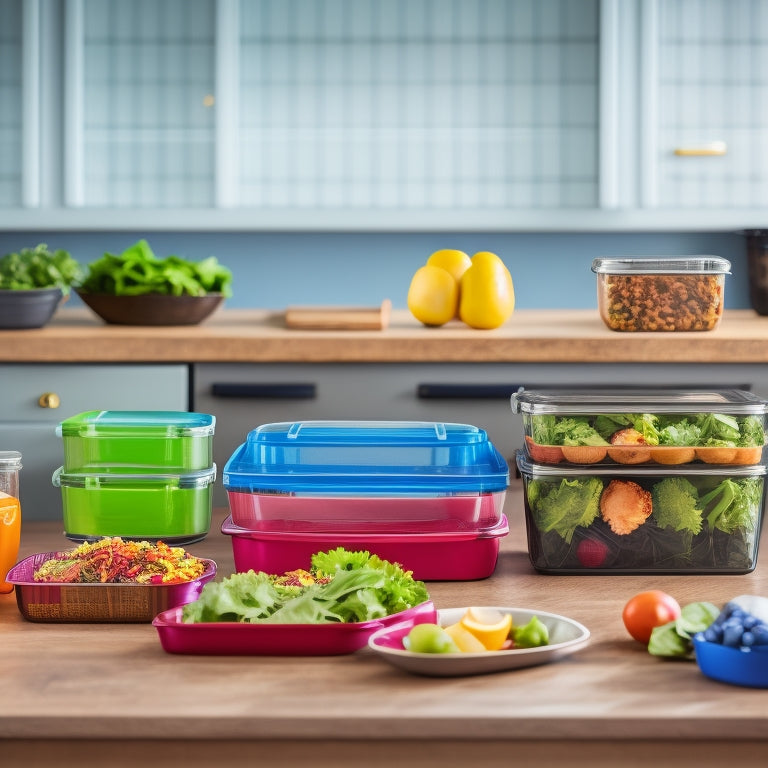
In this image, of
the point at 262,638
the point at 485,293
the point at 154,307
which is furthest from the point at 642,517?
the point at 154,307

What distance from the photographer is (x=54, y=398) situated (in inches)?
105

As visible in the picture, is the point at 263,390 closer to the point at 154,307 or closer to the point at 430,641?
the point at 154,307

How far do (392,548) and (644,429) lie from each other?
31 centimetres

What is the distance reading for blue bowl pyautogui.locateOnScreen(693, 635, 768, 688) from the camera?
954 millimetres

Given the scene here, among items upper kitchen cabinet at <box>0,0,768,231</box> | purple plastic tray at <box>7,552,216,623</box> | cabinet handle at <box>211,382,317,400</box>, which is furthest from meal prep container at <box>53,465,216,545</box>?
upper kitchen cabinet at <box>0,0,768,231</box>

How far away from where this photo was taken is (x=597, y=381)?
2658mm

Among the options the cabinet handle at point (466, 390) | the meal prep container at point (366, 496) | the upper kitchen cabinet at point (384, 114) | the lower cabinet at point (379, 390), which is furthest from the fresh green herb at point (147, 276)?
the meal prep container at point (366, 496)

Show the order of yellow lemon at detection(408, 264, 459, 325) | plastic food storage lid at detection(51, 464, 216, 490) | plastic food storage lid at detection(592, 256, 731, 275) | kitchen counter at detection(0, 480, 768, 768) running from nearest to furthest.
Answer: kitchen counter at detection(0, 480, 768, 768) → plastic food storage lid at detection(51, 464, 216, 490) → plastic food storage lid at detection(592, 256, 731, 275) → yellow lemon at detection(408, 264, 459, 325)

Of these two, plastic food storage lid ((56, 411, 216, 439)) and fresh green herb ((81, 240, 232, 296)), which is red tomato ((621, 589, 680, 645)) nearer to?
plastic food storage lid ((56, 411, 216, 439))

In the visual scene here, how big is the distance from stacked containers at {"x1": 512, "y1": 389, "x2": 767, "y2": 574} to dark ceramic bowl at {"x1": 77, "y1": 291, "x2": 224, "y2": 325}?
1582 millimetres

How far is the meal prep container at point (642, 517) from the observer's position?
4.19 ft

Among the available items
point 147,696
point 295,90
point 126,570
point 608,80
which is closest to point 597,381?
point 608,80

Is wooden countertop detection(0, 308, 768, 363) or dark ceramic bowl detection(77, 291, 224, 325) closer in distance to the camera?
wooden countertop detection(0, 308, 768, 363)

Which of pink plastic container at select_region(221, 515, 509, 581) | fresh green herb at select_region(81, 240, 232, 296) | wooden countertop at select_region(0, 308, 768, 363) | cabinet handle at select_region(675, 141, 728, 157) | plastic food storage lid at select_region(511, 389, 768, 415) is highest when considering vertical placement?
cabinet handle at select_region(675, 141, 728, 157)
